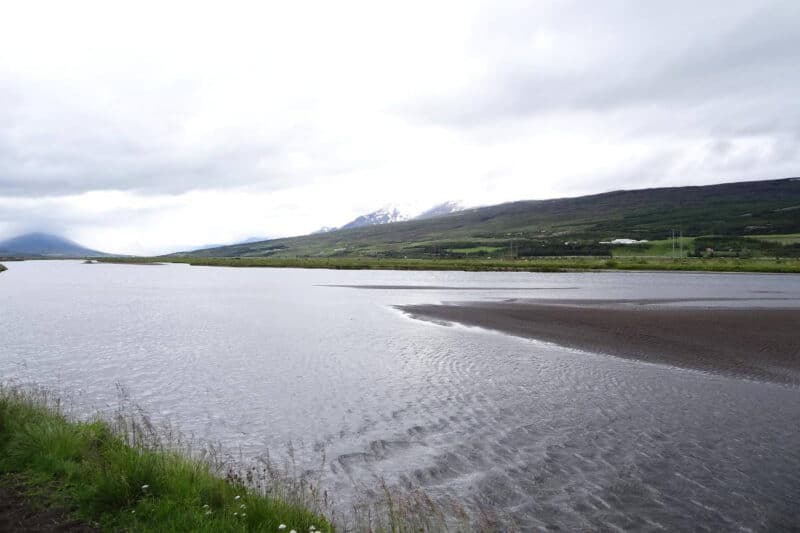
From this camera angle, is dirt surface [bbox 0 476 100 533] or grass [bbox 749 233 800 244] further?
grass [bbox 749 233 800 244]

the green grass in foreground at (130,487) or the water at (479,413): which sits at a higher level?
the green grass in foreground at (130,487)

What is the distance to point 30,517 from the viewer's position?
700cm

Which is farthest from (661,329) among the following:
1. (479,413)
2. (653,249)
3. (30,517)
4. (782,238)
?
(782,238)

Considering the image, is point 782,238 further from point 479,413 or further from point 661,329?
point 479,413

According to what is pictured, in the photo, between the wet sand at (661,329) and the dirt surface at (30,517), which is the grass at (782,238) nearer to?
the wet sand at (661,329)

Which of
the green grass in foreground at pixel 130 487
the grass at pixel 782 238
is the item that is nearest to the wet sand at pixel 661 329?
the green grass in foreground at pixel 130 487

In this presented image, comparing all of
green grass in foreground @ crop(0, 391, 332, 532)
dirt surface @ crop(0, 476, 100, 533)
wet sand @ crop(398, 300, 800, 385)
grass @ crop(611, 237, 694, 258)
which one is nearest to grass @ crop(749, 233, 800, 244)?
grass @ crop(611, 237, 694, 258)

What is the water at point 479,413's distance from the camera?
32.8 ft

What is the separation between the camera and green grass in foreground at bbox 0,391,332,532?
7.00 metres

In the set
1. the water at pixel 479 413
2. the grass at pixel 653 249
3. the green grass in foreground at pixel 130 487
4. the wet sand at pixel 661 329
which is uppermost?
the green grass in foreground at pixel 130 487

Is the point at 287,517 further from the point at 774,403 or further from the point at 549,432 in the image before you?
the point at 774,403

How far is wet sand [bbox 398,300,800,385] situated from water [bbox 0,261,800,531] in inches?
93.8

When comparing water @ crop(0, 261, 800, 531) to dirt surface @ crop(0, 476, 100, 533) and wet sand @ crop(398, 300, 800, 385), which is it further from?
dirt surface @ crop(0, 476, 100, 533)

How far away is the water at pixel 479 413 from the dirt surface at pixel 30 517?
14.7 feet
